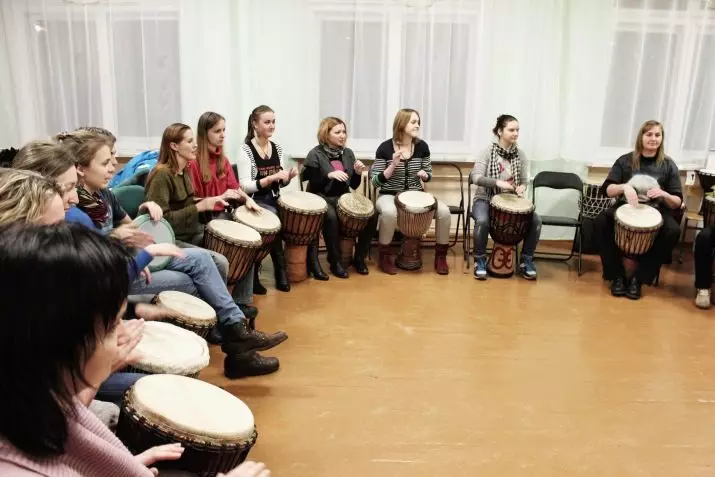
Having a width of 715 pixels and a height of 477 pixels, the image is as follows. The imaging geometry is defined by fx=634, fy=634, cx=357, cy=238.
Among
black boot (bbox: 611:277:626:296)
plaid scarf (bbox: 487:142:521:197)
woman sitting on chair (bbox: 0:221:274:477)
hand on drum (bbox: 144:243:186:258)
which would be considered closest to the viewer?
woman sitting on chair (bbox: 0:221:274:477)

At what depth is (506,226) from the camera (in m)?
4.84

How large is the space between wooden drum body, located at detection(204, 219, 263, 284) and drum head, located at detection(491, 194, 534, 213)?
204 cm

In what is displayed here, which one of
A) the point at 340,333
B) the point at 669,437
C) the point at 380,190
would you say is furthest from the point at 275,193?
the point at 669,437

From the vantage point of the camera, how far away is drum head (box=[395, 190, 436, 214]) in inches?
189

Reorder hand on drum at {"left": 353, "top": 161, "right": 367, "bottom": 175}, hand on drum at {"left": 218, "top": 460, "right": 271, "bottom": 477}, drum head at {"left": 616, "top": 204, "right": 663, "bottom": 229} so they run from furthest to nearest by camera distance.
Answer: hand on drum at {"left": 353, "top": 161, "right": 367, "bottom": 175} → drum head at {"left": 616, "top": 204, "right": 663, "bottom": 229} → hand on drum at {"left": 218, "top": 460, "right": 271, "bottom": 477}

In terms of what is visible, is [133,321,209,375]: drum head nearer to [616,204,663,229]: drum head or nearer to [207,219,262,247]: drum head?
[207,219,262,247]: drum head

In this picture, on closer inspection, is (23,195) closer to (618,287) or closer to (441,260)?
(441,260)

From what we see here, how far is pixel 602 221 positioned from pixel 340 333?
228 cm

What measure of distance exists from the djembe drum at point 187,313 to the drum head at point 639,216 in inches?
124

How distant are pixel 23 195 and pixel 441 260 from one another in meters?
3.53

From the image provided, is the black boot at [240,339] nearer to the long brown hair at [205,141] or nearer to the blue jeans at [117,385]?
the blue jeans at [117,385]

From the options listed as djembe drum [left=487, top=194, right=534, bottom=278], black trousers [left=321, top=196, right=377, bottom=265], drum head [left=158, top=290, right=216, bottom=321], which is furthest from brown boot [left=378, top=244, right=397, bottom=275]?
drum head [left=158, top=290, right=216, bottom=321]

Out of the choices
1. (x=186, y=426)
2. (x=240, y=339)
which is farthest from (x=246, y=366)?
(x=186, y=426)

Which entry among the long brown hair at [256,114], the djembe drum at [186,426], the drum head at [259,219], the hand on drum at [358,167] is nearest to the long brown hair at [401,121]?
the hand on drum at [358,167]
